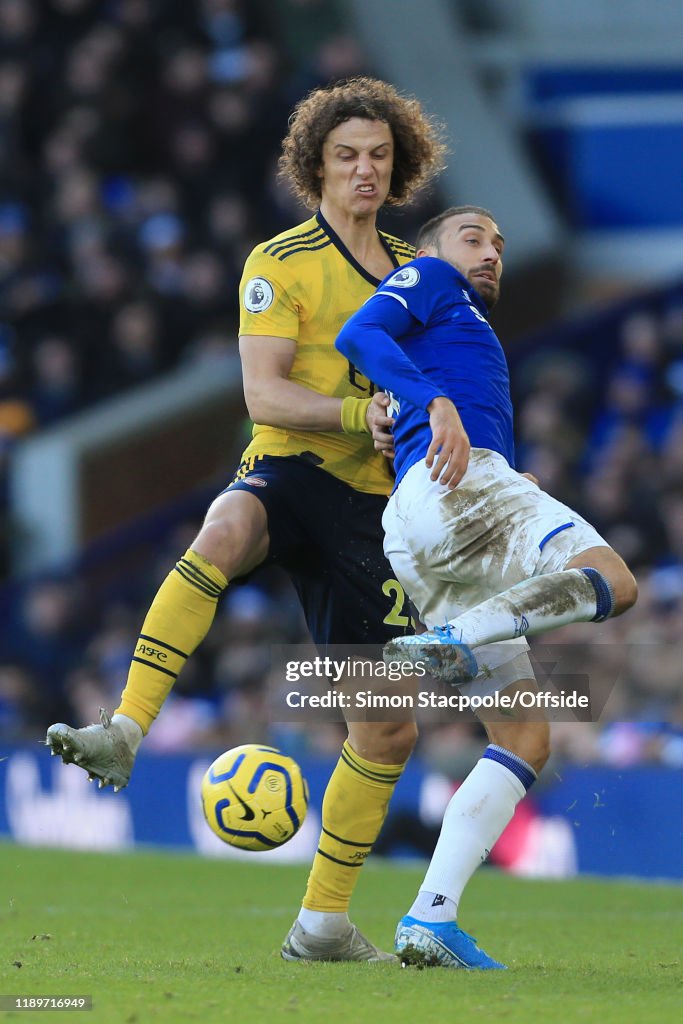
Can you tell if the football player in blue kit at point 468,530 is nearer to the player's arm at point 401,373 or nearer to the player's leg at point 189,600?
the player's arm at point 401,373

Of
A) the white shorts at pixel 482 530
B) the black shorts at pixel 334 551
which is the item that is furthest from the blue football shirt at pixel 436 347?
the black shorts at pixel 334 551

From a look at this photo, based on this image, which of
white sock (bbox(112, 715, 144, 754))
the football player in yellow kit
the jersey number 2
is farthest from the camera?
the jersey number 2

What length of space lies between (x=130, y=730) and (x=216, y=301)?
36.4 ft

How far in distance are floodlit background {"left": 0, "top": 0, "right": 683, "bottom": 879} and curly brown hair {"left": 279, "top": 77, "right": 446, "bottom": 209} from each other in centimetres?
487

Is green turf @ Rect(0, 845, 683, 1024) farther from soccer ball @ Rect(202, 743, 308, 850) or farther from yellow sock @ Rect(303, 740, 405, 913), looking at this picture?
soccer ball @ Rect(202, 743, 308, 850)

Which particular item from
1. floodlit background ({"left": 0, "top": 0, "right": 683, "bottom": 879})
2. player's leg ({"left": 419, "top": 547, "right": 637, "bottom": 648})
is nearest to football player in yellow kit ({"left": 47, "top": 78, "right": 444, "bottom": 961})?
player's leg ({"left": 419, "top": 547, "right": 637, "bottom": 648})

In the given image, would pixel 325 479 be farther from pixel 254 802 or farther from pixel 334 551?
pixel 254 802

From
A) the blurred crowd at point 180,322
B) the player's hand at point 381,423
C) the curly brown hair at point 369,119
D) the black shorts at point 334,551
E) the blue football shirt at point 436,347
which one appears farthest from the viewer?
the blurred crowd at point 180,322

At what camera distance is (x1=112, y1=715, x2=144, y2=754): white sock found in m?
5.27

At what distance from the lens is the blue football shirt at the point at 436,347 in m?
5.14

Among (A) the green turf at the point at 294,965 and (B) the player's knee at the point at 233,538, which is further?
(B) the player's knee at the point at 233,538

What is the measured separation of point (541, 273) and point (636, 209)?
3.58ft

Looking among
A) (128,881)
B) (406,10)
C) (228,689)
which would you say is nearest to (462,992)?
(128,881)

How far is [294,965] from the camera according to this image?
559 cm
